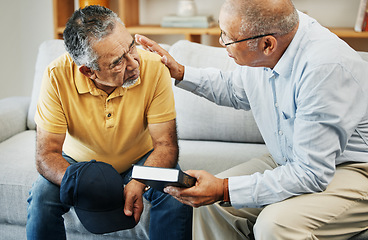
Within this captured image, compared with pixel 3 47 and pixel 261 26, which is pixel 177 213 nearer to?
pixel 261 26

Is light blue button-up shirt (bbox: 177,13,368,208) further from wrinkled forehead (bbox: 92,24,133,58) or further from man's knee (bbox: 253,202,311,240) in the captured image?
wrinkled forehead (bbox: 92,24,133,58)

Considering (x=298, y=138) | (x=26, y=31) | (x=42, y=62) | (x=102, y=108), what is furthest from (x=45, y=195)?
(x=26, y=31)

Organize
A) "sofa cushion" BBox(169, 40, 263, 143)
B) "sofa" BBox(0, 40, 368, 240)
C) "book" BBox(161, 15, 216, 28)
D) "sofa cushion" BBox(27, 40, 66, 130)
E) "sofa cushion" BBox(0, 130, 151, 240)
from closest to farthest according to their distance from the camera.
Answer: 1. "sofa cushion" BBox(0, 130, 151, 240)
2. "sofa" BBox(0, 40, 368, 240)
3. "sofa cushion" BBox(169, 40, 263, 143)
4. "sofa cushion" BBox(27, 40, 66, 130)
5. "book" BBox(161, 15, 216, 28)

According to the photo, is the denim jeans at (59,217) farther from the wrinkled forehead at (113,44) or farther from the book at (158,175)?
the wrinkled forehead at (113,44)

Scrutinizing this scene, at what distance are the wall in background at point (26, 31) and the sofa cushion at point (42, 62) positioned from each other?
0.83m

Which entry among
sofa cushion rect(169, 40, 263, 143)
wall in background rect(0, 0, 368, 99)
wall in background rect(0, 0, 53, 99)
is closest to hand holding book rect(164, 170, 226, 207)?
sofa cushion rect(169, 40, 263, 143)

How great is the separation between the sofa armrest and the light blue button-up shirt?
1324 mm

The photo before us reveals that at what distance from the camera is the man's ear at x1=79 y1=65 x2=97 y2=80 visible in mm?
1560

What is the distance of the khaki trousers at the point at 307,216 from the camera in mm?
1294

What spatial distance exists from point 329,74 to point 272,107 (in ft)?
0.97

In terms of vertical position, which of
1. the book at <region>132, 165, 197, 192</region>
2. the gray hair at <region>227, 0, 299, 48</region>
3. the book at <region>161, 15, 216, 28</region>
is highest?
the gray hair at <region>227, 0, 299, 48</region>

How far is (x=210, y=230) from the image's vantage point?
1541 millimetres

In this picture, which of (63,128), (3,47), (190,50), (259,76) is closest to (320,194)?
(259,76)

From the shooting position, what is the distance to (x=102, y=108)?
164cm
